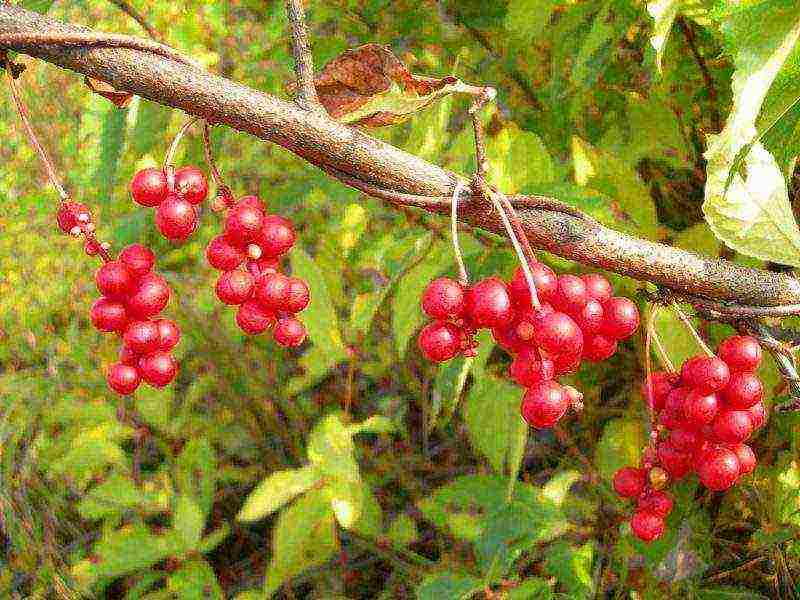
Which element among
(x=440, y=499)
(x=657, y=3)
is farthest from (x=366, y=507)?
(x=657, y=3)

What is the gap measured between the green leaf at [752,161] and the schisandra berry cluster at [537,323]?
16 centimetres

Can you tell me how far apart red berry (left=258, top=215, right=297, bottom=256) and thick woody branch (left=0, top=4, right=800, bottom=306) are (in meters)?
0.11

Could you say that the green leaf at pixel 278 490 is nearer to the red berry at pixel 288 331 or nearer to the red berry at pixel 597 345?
the red berry at pixel 288 331

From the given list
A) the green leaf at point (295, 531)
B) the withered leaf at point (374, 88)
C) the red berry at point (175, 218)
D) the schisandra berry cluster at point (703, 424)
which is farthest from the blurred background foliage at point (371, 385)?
the red berry at point (175, 218)

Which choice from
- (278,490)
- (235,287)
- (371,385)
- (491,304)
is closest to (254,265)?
(235,287)

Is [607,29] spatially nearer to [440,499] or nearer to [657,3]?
[657,3]

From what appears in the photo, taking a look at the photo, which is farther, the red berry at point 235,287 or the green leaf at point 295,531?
the green leaf at point 295,531

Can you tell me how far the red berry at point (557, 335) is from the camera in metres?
0.67

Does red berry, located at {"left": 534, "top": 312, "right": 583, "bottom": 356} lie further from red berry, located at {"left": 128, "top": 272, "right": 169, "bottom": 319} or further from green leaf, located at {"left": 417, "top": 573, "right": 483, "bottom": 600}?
green leaf, located at {"left": 417, "top": 573, "right": 483, "bottom": 600}

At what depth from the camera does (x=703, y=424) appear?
876mm

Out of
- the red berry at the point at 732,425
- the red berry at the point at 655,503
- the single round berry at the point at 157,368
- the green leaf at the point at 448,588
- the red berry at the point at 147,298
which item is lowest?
the green leaf at the point at 448,588

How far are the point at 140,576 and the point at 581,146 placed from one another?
160 centimetres

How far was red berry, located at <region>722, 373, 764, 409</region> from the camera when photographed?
33.2 inches

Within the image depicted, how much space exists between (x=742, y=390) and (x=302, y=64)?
553mm
